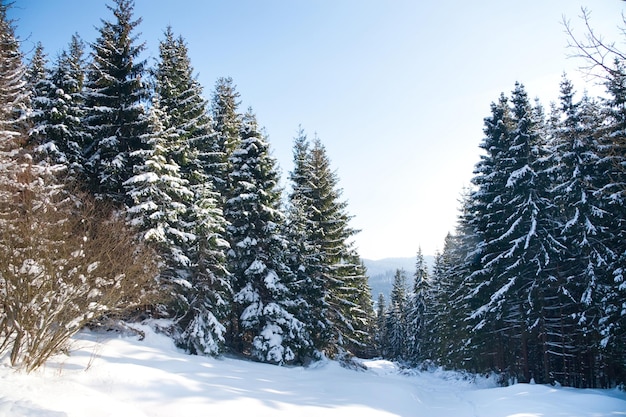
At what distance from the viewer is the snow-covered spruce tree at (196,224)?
53.9 feet

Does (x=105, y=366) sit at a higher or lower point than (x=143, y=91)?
lower

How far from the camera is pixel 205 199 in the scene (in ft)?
57.6

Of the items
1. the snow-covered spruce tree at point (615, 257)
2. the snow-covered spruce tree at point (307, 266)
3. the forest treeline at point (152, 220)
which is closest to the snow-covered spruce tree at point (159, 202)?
the forest treeline at point (152, 220)

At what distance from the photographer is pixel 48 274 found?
8930mm

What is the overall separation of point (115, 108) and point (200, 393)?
529 inches

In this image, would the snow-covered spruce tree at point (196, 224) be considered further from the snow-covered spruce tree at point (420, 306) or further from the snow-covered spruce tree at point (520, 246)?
the snow-covered spruce tree at point (420, 306)

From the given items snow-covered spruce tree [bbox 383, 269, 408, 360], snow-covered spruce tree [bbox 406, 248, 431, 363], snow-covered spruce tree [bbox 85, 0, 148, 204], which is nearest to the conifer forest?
snow-covered spruce tree [bbox 85, 0, 148, 204]

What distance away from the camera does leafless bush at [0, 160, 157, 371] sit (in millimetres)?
8562

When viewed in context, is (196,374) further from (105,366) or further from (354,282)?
(354,282)

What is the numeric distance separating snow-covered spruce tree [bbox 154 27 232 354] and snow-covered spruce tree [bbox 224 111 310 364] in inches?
51.5

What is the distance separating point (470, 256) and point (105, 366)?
1939cm

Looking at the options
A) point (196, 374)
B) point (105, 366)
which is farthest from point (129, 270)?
point (196, 374)

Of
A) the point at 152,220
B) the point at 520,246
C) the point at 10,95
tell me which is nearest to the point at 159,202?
the point at 152,220

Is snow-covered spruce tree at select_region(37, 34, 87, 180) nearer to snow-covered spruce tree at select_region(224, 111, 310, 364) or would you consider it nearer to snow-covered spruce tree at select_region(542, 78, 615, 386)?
snow-covered spruce tree at select_region(224, 111, 310, 364)
